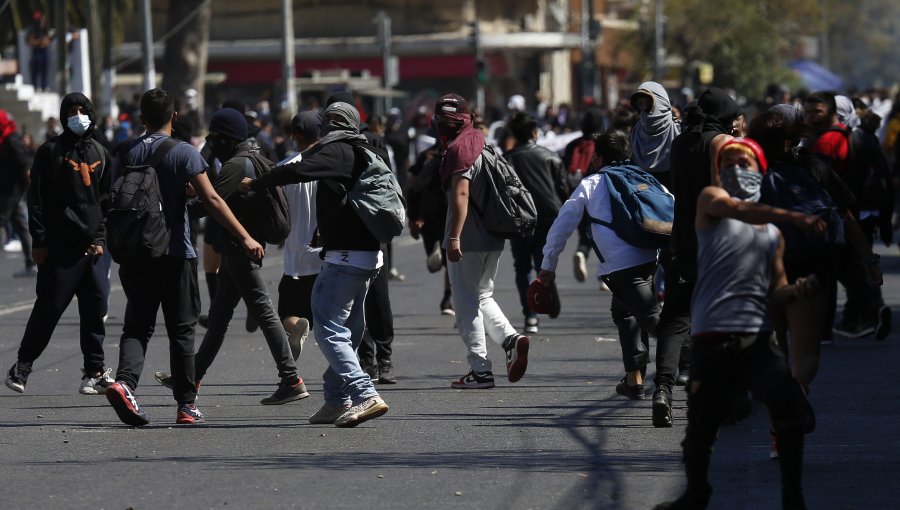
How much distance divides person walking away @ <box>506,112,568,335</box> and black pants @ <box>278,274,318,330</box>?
3263 millimetres

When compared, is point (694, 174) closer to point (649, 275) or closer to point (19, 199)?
point (649, 275)

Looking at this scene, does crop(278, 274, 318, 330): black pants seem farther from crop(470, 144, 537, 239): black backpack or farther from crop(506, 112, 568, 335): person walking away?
crop(506, 112, 568, 335): person walking away

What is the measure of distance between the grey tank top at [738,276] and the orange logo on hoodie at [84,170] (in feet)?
15.1

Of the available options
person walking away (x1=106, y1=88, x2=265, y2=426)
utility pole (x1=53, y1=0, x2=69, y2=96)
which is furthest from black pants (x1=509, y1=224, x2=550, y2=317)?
utility pole (x1=53, y1=0, x2=69, y2=96)

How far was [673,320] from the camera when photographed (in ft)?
29.7

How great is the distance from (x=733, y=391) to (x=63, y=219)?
4.71m

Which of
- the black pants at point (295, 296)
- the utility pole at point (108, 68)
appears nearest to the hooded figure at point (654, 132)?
the black pants at point (295, 296)

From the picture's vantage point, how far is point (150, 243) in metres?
8.84

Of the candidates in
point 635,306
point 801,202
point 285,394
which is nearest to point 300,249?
point 285,394

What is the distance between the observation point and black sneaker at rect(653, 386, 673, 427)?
8672mm

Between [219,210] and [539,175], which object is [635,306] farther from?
[539,175]

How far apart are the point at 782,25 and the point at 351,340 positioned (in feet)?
229

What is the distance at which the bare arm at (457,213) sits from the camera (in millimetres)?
10070

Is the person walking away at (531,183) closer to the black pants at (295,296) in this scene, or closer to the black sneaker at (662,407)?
the black pants at (295,296)
